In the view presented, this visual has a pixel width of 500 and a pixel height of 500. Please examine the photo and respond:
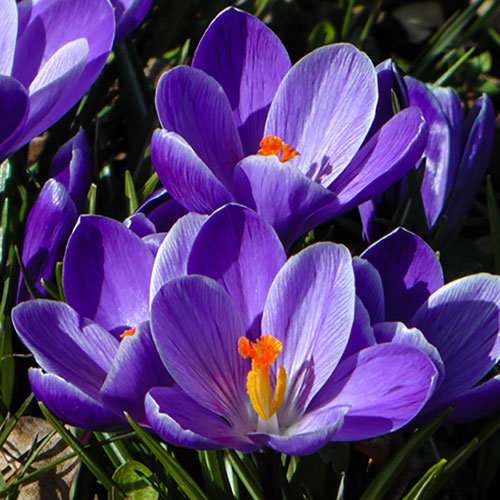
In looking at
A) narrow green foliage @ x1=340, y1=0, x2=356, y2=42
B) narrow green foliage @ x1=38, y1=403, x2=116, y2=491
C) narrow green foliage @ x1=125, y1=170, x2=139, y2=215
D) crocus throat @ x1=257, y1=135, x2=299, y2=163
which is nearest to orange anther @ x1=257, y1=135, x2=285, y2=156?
crocus throat @ x1=257, y1=135, x2=299, y2=163

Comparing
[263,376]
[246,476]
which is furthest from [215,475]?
[263,376]

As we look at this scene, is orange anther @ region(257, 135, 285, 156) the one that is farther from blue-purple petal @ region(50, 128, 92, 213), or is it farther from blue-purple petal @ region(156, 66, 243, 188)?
blue-purple petal @ region(50, 128, 92, 213)

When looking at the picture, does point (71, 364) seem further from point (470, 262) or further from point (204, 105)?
point (470, 262)

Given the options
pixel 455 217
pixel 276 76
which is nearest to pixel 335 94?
pixel 276 76

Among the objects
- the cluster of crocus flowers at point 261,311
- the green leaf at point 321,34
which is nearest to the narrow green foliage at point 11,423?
the cluster of crocus flowers at point 261,311

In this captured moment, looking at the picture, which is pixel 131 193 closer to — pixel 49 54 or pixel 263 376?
pixel 49 54
